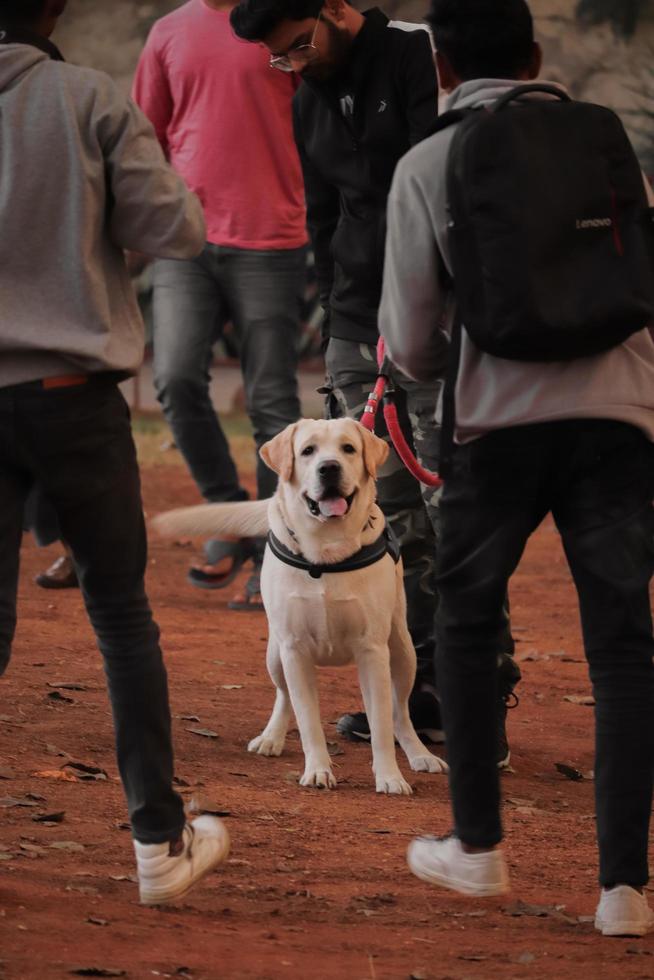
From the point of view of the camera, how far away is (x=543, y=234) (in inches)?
122

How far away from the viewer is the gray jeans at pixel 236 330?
7.39 m

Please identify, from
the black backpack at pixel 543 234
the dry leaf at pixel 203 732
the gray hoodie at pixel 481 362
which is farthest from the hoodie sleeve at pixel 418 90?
the dry leaf at pixel 203 732

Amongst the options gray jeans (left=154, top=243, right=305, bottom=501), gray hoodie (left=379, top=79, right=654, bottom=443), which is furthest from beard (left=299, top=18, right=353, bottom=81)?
gray jeans (left=154, top=243, right=305, bottom=501)

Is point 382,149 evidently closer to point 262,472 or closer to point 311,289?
point 262,472

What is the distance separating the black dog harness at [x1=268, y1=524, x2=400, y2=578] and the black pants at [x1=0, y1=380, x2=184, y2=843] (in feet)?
4.75

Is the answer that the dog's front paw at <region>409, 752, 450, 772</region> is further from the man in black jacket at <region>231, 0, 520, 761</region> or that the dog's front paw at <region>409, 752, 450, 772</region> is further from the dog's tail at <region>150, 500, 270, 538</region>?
the dog's tail at <region>150, 500, 270, 538</region>

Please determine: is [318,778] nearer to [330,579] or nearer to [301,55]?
[330,579]

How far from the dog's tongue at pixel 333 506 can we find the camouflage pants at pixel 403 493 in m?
0.39

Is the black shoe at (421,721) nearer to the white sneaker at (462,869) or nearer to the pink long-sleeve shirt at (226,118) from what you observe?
the white sneaker at (462,869)

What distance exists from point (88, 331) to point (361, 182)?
81.0 inches

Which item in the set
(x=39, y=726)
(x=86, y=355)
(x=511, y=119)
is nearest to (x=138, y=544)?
(x=86, y=355)

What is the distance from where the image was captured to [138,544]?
3.33 meters

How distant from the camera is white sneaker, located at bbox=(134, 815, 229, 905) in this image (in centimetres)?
335

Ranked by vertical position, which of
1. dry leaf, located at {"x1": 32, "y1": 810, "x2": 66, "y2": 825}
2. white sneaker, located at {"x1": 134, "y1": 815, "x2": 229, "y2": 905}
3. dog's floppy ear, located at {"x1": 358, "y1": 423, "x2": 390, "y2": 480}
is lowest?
dry leaf, located at {"x1": 32, "y1": 810, "x2": 66, "y2": 825}
